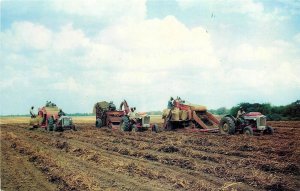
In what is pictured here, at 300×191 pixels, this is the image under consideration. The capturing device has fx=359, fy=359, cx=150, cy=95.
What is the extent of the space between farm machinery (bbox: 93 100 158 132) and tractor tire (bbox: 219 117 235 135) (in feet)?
14.9

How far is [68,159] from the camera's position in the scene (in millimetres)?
11961

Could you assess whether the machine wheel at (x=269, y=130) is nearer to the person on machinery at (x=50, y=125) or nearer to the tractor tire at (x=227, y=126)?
the tractor tire at (x=227, y=126)

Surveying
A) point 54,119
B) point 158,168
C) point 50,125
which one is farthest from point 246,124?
point 54,119

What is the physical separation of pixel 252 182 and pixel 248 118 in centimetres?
1036

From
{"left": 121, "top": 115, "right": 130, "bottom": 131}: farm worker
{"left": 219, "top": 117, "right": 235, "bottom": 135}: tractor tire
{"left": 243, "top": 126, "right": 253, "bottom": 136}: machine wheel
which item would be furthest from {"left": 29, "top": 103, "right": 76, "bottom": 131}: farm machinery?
{"left": 243, "top": 126, "right": 253, "bottom": 136}: machine wheel

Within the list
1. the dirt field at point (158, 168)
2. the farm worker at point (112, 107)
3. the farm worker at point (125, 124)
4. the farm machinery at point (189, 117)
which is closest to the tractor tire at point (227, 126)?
the farm machinery at point (189, 117)

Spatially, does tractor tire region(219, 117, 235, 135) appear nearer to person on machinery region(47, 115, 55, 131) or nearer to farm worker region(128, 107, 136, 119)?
farm worker region(128, 107, 136, 119)

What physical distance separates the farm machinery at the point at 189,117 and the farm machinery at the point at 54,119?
274 inches

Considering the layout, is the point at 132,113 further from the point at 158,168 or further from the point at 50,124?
the point at 158,168

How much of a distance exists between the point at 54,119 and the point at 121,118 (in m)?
4.93

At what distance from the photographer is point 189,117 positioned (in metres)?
20.9

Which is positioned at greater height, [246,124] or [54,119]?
[54,119]

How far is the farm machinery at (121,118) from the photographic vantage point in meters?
22.4

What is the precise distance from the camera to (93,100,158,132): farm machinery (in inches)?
883
